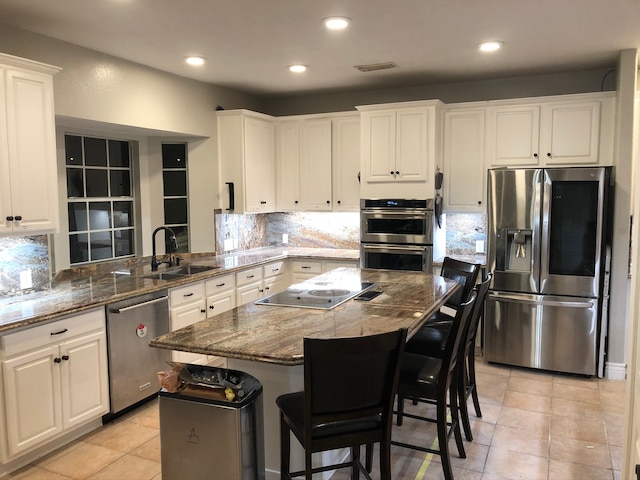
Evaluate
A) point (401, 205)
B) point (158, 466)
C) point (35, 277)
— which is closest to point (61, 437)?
point (158, 466)

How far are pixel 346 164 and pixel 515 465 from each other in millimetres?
3400

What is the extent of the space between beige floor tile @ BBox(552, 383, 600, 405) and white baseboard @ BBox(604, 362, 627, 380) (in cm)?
34

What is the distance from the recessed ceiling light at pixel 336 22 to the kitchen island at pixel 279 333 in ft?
5.76

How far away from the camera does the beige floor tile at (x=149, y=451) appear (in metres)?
3.02

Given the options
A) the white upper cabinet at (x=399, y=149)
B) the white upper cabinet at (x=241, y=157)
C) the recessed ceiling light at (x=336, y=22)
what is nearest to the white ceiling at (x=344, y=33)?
the recessed ceiling light at (x=336, y=22)

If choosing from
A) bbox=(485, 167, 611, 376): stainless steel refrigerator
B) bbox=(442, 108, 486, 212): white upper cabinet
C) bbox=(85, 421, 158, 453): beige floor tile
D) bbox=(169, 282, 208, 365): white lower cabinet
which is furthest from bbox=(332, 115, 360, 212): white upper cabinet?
bbox=(85, 421, 158, 453): beige floor tile

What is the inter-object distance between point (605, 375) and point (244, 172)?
3779mm

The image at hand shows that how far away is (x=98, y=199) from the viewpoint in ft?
14.5

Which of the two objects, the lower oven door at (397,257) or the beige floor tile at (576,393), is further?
the lower oven door at (397,257)

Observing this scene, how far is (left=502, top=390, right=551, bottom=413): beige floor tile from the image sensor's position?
12.0ft

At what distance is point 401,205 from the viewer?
4.92 meters

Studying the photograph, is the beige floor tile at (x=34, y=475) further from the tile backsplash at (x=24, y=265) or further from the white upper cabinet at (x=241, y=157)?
the white upper cabinet at (x=241, y=157)

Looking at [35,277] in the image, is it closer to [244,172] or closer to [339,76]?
[244,172]

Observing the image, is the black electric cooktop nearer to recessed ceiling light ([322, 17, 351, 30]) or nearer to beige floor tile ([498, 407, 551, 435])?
beige floor tile ([498, 407, 551, 435])
